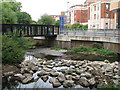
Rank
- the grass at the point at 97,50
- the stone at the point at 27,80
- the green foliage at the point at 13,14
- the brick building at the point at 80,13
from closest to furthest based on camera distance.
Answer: the stone at the point at 27,80
the grass at the point at 97,50
the green foliage at the point at 13,14
the brick building at the point at 80,13

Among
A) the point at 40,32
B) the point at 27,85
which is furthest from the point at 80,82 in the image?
the point at 40,32

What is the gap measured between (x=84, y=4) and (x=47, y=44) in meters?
29.3

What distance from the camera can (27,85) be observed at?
705 cm

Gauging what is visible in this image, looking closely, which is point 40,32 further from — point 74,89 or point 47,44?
point 74,89

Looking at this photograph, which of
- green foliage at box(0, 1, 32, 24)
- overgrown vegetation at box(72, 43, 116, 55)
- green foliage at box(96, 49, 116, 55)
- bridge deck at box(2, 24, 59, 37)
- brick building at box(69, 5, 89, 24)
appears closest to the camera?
green foliage at box(96, 49, 116, 55)

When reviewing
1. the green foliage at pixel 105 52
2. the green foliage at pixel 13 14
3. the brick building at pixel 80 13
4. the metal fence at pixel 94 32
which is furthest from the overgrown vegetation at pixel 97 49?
the brick building at pixel 80 13

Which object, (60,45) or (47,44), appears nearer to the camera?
(60,45)

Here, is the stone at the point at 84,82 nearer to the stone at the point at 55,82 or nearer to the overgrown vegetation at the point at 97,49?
the stone at the point at 55,82

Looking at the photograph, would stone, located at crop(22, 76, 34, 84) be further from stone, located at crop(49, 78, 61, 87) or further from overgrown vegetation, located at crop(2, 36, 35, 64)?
overgrown vegetation, located at crop(2, 36, 35, 64)

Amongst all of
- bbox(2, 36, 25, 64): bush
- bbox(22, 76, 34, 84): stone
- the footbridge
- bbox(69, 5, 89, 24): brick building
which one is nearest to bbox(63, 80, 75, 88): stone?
bbox(22, 76, 34, 84): stone

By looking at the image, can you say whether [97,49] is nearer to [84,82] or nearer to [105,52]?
[105,52]

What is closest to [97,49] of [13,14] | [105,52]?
[105,52]

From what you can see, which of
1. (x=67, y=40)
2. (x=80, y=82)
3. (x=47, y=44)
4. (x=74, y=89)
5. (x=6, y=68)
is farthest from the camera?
(x=47, y=44)

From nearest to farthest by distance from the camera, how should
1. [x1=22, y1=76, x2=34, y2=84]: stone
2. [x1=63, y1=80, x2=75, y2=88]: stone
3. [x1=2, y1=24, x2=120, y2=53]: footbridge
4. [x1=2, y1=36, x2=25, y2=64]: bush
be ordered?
1. [x1=63, y1=80, x2=75, y2=88]: stone
2. [x1=22, y1=76, x2=34, y2=84]: stone
3. [x1=2, y1=36, x2=25, y2=64]: bush
4. [x1=2, y1=24, x2=120, y2=53]: footbridge
